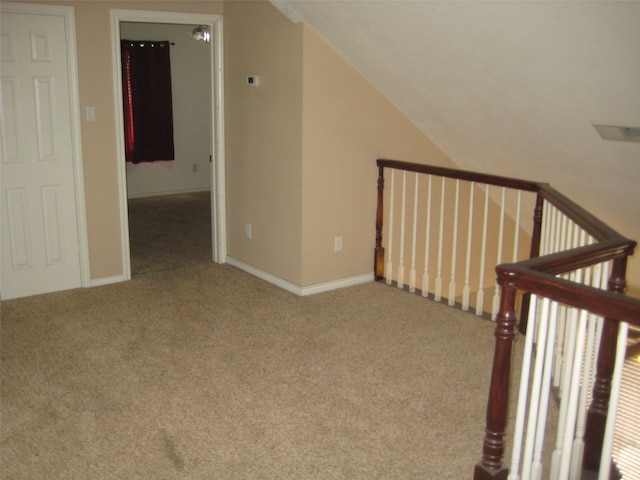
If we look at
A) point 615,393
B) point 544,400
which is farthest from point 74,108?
point 615,393

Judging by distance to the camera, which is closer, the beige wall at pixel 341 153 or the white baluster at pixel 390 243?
the beige wall at pixel 341 153

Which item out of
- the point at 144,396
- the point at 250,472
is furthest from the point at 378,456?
the point at 144,396

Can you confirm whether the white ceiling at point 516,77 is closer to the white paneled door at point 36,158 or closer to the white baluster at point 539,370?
the white baluster at point 539,370

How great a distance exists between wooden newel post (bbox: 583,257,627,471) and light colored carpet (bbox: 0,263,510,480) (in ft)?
1.61

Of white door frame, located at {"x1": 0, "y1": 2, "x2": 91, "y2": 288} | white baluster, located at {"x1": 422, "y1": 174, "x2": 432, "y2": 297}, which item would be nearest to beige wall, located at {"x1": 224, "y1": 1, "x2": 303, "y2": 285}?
white baluster, located at {"x1": 422, "y1": 174, "x2": 432, "y2": 297}

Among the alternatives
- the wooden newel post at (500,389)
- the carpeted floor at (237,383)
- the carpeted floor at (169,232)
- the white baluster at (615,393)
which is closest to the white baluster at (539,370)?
the wooden newel post at (500,389)

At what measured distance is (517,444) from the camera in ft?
7.24

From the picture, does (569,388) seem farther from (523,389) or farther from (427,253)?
(427,253)

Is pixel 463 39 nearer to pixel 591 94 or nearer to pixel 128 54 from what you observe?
pixel 591 94

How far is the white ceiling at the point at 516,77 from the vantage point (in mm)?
2994

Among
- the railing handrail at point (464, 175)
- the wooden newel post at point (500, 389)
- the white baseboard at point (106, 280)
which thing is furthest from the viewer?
the white baseboard at point (106, 280)

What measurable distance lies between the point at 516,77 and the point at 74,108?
306 cm

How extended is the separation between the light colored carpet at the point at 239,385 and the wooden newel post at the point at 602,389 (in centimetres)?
49

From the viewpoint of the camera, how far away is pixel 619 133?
3580mm
